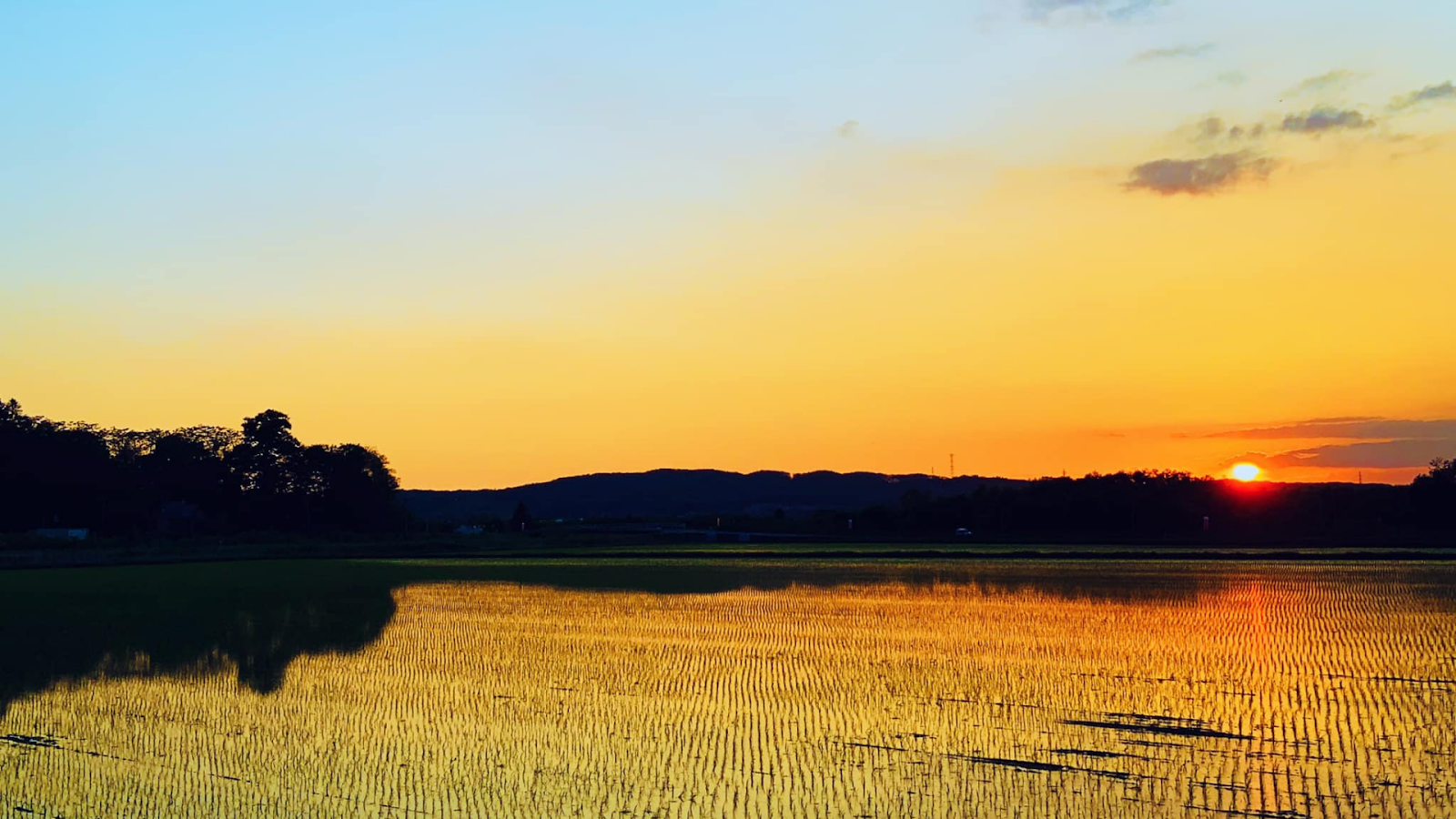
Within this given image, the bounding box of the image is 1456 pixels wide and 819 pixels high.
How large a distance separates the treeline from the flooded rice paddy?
64723 mm

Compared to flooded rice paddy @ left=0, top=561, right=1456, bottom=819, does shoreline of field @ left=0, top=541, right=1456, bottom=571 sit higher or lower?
higher

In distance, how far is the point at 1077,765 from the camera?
→ 12078 millimetres

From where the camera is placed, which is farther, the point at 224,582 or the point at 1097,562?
the point at 1097,562

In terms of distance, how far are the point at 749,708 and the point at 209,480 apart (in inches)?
3896

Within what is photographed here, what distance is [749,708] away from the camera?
15.9 m

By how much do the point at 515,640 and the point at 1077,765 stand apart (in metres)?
14.3

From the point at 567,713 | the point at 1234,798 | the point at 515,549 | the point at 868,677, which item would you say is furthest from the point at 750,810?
the point at 515,549

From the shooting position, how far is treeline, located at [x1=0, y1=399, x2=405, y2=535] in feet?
295

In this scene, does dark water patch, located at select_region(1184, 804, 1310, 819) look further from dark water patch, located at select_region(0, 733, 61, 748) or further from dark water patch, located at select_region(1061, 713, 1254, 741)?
dark water patch, located at select_region(0, 733, 61, 748)

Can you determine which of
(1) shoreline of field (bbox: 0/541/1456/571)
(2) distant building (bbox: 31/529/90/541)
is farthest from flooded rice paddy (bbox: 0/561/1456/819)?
(2) distant building (bbox: 31/529/90/541)

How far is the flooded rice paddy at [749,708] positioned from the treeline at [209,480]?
64.7 m

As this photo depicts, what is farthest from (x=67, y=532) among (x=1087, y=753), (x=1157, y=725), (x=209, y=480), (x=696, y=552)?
(x=1087, y=753)

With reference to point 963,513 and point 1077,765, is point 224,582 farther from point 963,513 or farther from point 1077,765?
point 963,513

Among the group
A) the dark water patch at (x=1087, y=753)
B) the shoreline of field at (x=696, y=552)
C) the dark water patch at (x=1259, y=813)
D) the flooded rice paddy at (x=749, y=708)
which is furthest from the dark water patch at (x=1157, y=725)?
the shoreline of field at (x=696, y=552)
